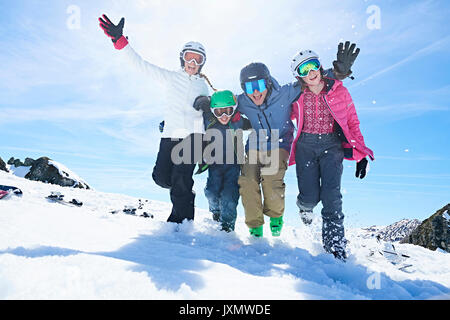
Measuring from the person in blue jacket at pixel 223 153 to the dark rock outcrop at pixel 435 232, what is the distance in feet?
22.3

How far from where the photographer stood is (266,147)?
171 inches

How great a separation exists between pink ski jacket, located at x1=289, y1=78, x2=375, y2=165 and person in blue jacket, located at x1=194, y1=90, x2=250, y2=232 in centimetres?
89

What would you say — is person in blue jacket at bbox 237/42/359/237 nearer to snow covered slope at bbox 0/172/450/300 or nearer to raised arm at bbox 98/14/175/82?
snow covered slope at bbox 0/172/450/300

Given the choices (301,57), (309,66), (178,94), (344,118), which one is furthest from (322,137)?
(178,94)

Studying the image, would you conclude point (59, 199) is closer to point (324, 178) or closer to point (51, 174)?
point (324, 178)

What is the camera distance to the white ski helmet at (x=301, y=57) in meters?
4.03

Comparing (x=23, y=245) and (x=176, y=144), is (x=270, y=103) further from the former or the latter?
(x=23, y=245)

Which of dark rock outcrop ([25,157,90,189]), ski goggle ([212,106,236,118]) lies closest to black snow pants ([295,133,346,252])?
ski goggle ([212,106,236,118])

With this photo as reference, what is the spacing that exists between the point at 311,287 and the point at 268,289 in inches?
15.3

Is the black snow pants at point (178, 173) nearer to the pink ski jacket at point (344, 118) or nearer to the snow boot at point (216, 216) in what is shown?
the snow boot at point (216, 216)

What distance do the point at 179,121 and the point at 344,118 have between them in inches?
91.9

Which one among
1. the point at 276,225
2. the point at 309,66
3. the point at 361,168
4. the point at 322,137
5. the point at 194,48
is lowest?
the point at 276,225

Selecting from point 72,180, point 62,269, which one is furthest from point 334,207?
point 72,180

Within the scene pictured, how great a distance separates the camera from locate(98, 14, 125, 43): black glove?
15.8ft
